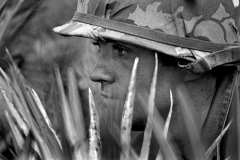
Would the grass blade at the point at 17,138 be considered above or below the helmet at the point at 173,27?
below

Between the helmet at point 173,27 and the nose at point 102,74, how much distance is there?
108mm

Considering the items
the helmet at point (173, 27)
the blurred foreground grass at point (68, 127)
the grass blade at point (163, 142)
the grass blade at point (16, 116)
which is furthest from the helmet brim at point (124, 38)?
the grass blade at point (163, 142)

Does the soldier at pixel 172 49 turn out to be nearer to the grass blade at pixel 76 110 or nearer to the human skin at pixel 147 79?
the human skin at pixel 147 79

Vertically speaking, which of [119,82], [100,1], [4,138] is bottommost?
[4,138]

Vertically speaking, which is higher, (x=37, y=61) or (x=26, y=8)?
(x=26, y=8)

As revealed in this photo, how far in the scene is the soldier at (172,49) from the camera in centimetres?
161

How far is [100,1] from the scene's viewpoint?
5.46 ft

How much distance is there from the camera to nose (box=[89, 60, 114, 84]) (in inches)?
66.9

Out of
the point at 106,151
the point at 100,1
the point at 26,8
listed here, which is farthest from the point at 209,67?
the point at 26,8

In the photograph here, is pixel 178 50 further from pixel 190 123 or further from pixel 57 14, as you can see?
pixel 57 14

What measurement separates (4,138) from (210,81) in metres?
0.64

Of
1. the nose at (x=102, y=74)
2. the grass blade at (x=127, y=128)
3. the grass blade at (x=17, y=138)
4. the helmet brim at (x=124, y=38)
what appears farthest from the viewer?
the nose at (x=102, y=74)

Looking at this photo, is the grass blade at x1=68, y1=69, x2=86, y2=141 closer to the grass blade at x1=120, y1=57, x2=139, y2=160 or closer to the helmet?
the grass blade at x1=120, y1=57, x2=139, y2=160

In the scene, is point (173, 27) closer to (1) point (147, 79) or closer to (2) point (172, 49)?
(2) point (172, 49)
